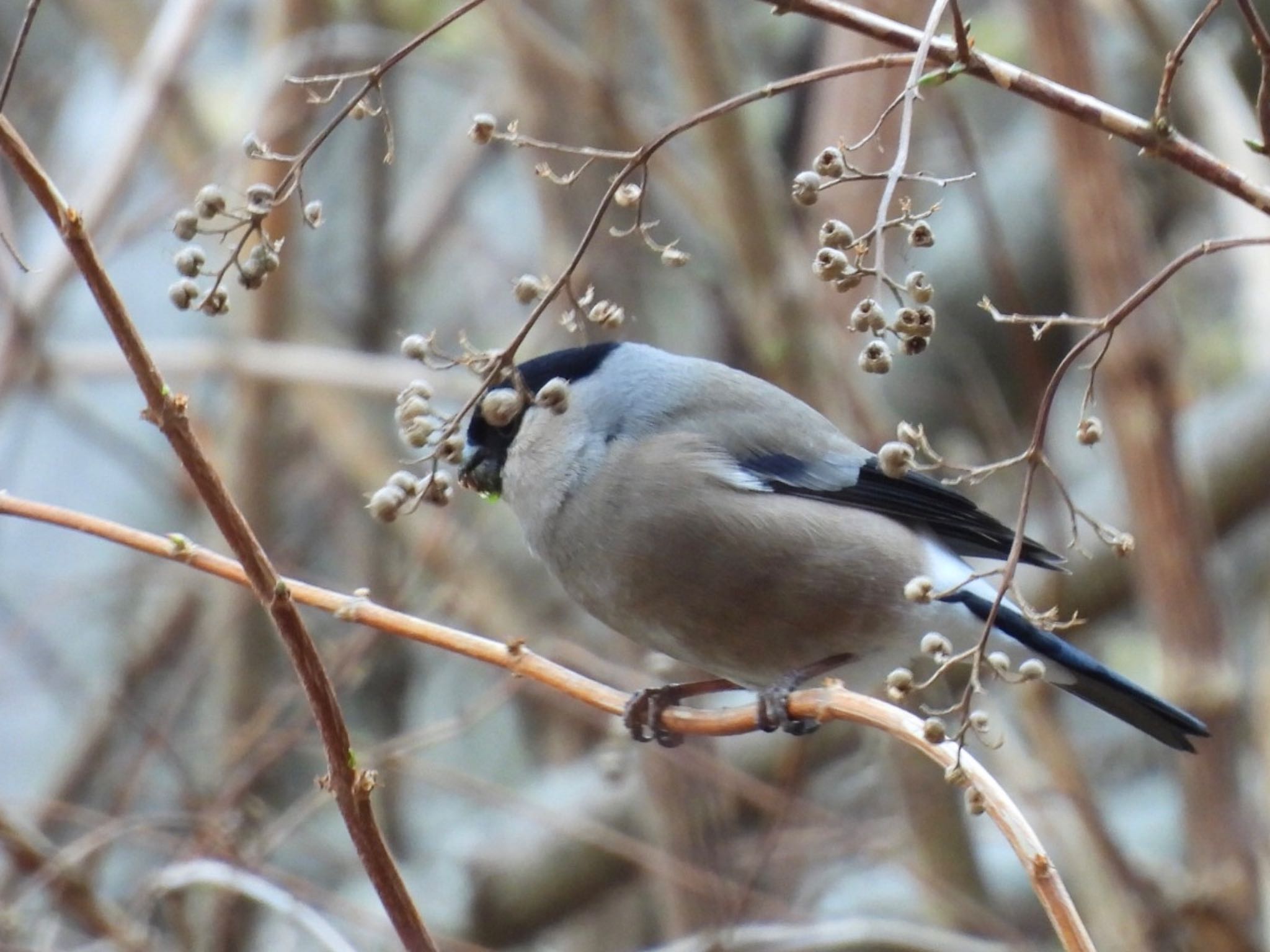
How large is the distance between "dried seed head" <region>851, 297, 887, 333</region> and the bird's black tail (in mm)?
875

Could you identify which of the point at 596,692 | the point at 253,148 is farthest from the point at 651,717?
the point at 253,148

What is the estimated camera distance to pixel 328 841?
4367 mm

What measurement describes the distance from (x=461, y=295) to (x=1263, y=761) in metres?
3.05

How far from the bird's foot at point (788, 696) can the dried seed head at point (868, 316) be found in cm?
63

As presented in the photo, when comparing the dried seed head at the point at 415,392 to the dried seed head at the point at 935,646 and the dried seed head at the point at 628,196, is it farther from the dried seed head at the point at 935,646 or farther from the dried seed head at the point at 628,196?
the dried seed head at the point at 935,646

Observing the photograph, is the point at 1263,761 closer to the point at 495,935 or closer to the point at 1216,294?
the point at 495,935

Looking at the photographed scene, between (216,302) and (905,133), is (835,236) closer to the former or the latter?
(905,133)

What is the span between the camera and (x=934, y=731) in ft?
3.64

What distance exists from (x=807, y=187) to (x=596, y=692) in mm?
513

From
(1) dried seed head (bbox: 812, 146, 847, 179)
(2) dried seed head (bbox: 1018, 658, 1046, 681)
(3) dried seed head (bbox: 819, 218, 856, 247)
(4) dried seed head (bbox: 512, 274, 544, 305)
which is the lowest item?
(2) dried seed head (bbox: 1018, 658, 1046, 681)

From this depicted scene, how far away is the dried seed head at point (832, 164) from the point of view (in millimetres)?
1040

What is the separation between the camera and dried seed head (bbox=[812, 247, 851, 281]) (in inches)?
41.6

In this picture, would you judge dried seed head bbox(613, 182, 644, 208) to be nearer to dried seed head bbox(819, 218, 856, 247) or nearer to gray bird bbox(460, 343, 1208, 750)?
dried seed head bbox(819, 218, 856, 247)

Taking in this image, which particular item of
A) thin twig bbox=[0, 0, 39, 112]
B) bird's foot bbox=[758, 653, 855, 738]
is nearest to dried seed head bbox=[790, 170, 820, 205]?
thin twig bbox=[0, 0, 39, 112]
